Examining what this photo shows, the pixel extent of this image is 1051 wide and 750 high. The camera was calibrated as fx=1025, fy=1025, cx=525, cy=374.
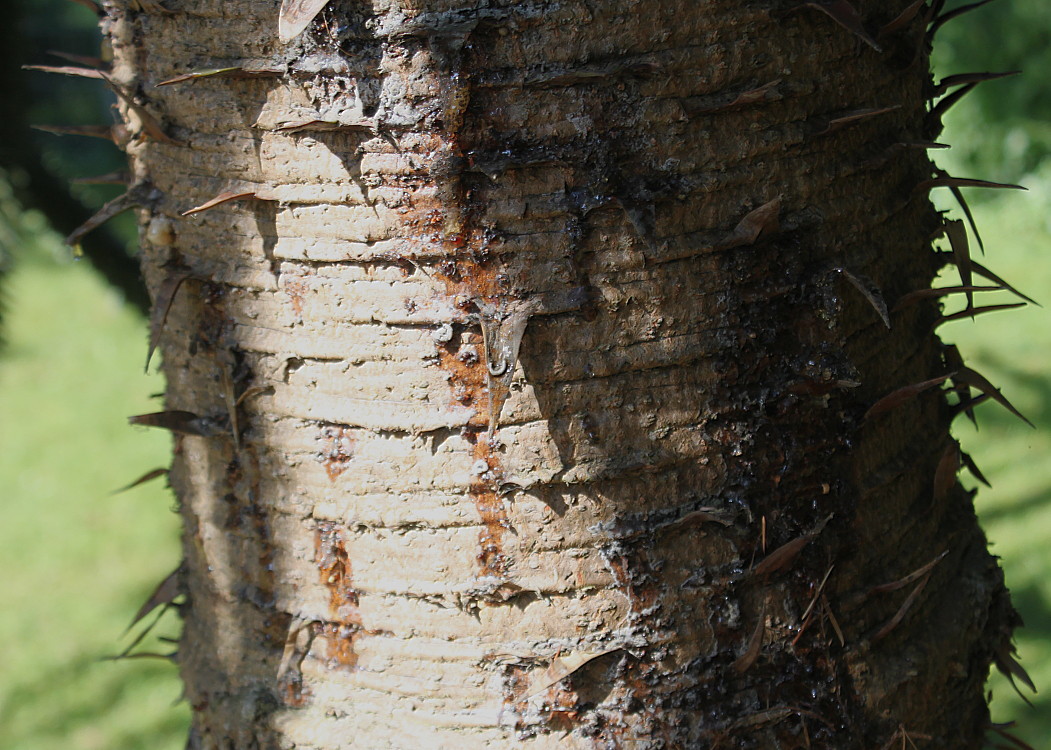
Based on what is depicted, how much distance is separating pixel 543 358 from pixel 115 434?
5.06 meters

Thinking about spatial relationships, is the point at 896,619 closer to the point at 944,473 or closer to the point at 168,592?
the point at 944,473

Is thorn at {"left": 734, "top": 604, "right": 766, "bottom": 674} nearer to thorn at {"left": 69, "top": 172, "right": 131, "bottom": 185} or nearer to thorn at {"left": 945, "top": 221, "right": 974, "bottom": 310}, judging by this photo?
thorn at {"left": 945, "top": 221, "right": 974, "bottom": 310}

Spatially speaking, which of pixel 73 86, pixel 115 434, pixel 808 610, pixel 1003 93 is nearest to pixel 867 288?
pixel 808 610

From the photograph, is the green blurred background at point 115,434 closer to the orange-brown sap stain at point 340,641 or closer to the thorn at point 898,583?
the orange-brown sap stain at point 340,641

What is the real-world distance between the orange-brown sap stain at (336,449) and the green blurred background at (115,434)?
2.56ft

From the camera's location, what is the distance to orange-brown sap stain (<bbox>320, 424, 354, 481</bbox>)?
1.06 metres

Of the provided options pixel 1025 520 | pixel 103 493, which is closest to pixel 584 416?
pixel 1025 520

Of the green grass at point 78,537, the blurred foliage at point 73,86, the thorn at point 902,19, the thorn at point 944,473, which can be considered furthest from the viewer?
the blurred foliage at point 73,86

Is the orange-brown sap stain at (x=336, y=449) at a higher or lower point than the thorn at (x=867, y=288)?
lower

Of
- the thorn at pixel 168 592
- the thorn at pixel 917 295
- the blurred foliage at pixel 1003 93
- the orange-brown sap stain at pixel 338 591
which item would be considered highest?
the blurred foliage at pixel 1003 93

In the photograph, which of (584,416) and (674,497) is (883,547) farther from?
(584,416)

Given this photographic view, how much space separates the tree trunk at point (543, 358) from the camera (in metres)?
0.99

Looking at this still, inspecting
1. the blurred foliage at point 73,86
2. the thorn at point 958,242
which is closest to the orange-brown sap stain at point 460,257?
the thorn at point 958,242

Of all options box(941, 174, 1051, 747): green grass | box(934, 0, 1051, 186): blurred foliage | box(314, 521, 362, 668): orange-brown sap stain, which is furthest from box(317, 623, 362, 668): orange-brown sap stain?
box(934, 0, 1051, 186): blurred foliage
